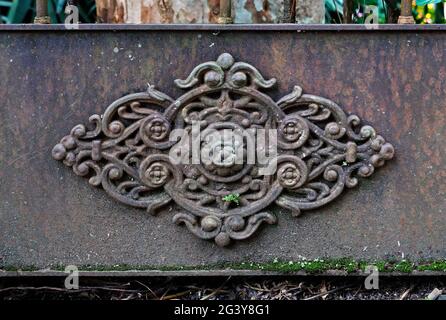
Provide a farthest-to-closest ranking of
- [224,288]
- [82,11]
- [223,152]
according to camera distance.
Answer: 1. [82,11]
2. [224,288]
3. [223,152]

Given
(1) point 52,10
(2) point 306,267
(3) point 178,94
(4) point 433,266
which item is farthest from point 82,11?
(4) point 433,266

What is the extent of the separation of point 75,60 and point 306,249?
2.76 feet

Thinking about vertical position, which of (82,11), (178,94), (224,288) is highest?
(82,11)

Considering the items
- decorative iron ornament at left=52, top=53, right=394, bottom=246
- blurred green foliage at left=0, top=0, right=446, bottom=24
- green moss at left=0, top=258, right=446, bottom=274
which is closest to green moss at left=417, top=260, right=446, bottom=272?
green moss at left=0, top=258, right=446, bottom=274

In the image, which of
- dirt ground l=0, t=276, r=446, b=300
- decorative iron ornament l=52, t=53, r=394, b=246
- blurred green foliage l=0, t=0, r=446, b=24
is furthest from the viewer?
blurred green foliage l=0, t=0, r=446, b=24

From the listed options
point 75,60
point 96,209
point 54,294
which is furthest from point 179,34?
point 54,294

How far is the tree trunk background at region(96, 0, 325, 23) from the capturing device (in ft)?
6.51

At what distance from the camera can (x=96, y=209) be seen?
1.97 metres

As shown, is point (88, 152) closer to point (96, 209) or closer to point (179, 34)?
point (96, 209)

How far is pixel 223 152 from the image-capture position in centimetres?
190

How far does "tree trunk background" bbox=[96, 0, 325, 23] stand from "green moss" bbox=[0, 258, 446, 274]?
0.71 meters

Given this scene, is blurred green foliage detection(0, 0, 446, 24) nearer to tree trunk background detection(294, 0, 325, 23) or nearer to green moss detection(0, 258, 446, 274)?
tree trunk background detection(294, 0, 325, 23)

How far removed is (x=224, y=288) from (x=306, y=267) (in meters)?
0.26

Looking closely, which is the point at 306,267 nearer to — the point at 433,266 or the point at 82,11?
the point at 433,266
